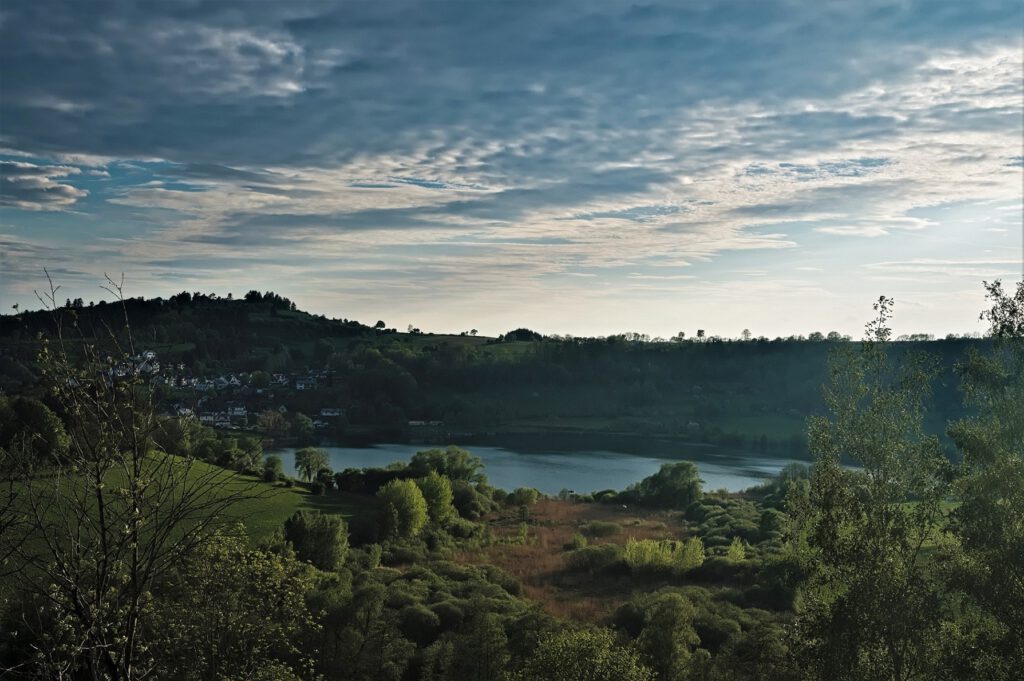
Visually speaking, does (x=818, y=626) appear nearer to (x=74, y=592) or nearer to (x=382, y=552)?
(x=74, y=592)

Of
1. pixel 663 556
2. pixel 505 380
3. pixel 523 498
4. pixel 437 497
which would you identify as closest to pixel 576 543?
pixel 663 556

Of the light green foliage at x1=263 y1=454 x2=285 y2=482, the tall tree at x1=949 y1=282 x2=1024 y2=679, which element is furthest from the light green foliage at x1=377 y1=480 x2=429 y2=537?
the tall tree at x1=949 y1=282 x2=1024 y2=679

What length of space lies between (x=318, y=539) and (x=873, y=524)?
25.0 meters

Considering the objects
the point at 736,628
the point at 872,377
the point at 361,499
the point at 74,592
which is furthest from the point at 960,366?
the point at 361,499

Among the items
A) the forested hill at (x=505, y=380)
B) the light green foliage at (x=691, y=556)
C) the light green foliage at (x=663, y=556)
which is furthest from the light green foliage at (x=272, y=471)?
the forested hill at (x=505, y=380)

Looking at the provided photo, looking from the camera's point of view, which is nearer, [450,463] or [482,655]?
[482,655]

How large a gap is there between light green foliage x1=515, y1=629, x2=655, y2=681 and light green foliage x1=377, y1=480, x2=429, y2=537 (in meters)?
25.7

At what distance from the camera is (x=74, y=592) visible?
231 inches

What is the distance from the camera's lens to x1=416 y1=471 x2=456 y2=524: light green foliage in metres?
46.5

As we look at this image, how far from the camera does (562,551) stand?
43.2 metres

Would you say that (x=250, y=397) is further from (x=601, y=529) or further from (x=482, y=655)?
(x=482, y=655)

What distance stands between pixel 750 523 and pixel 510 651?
3019 centimetres

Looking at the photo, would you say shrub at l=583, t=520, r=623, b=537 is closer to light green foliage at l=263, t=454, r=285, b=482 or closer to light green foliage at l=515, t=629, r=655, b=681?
light green foliage at l=263, t=454, r=285, b=482

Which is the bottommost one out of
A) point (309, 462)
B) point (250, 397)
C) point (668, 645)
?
point (309, 462)
